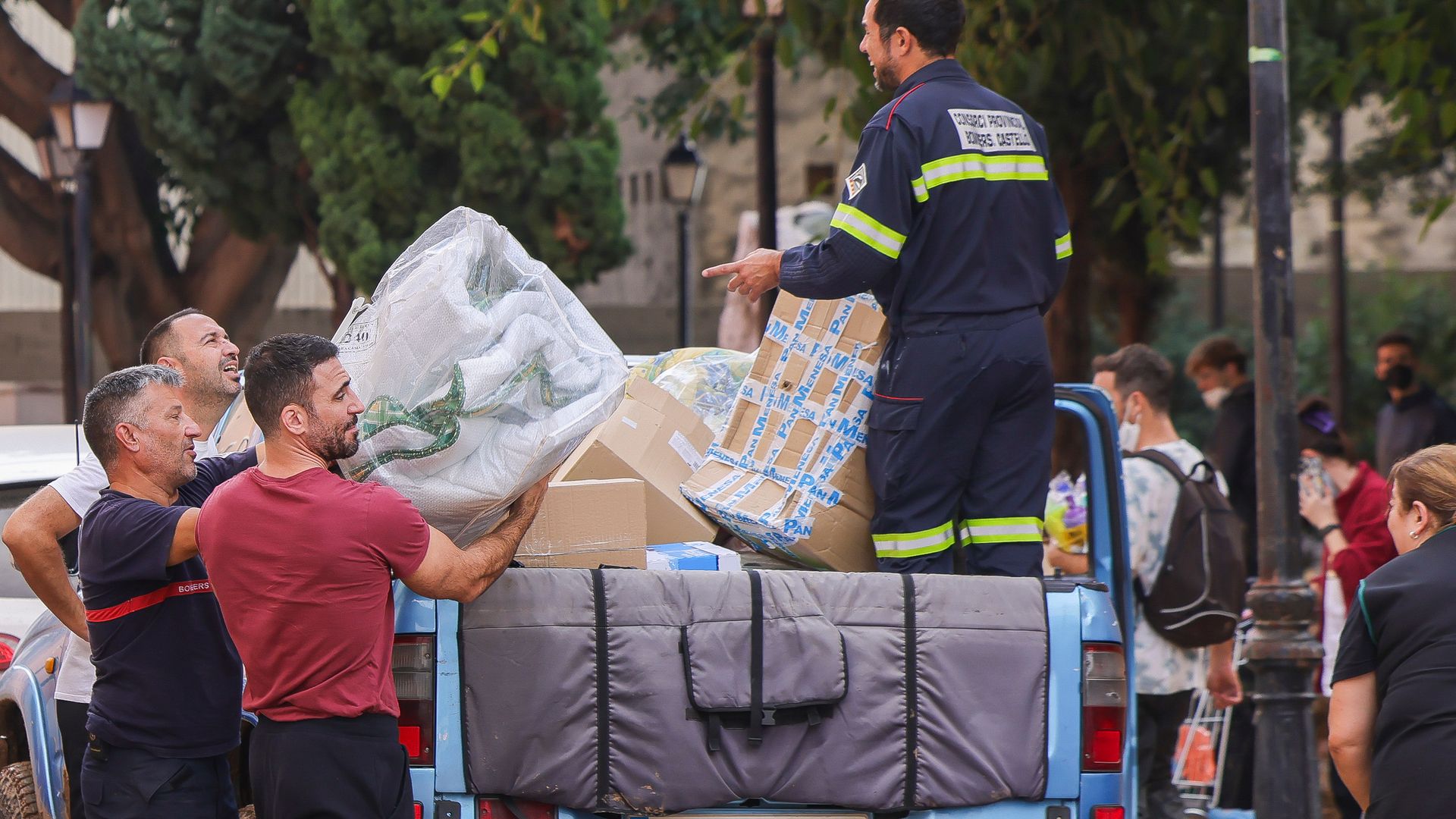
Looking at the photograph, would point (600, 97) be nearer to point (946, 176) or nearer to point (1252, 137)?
point (1252, 137)

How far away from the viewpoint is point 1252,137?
6.81 meters

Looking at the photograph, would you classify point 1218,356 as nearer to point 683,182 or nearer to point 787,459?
point 787,459

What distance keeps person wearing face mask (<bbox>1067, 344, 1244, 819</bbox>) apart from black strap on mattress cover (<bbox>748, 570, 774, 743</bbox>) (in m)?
2.60

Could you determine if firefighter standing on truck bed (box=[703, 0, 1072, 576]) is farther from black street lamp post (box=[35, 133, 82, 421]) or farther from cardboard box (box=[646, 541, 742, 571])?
black street lamp post (box=[35, 133, 82, 421])

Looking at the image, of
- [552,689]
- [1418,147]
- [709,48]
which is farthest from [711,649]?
[709,48]

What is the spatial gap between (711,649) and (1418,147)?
6.02m

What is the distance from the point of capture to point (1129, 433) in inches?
284

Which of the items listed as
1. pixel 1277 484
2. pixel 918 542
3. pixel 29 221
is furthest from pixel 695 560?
pixel 29 221

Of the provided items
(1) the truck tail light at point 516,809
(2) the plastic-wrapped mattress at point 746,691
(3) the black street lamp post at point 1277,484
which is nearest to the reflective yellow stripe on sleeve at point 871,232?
(2) the plastic-wrapped mattress at point 746,691

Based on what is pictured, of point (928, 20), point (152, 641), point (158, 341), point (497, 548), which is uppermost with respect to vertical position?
point (928, 20)

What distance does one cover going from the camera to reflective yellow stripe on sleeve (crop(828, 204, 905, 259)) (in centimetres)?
447

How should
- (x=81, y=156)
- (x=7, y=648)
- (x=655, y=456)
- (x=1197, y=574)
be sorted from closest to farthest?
(x=655, y=456) < (x=7, y=648) < (x=1197, y=574) < (x=81, y=156)

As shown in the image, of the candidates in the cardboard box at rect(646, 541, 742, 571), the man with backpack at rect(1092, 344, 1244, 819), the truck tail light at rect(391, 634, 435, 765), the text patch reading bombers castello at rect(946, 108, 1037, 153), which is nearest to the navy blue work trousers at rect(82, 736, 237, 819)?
the truck tail light at rect(391, 634, 435, 765)

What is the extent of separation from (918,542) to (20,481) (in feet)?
9.86
